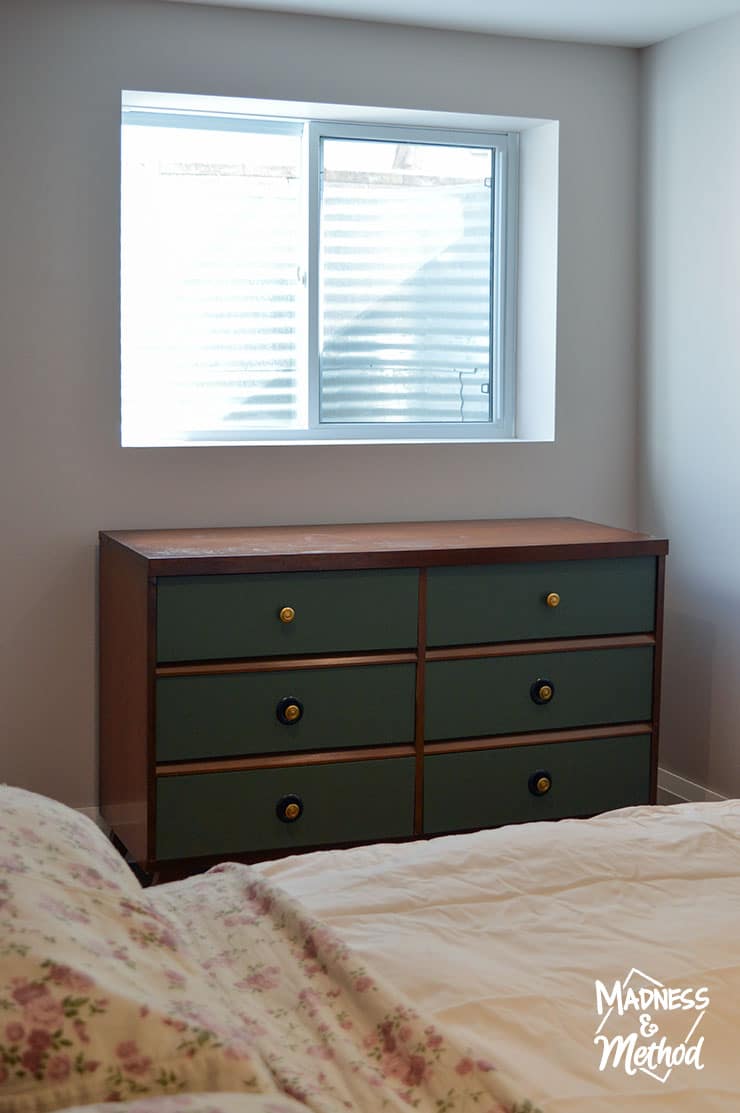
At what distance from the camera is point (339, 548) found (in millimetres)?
2920

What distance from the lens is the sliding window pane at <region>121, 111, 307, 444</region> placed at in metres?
3.46

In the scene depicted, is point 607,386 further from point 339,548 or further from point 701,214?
point 339,548

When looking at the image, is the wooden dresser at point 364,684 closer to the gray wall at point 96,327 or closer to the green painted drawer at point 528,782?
the green painted drawer at point 528,782

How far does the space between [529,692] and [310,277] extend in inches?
52.0

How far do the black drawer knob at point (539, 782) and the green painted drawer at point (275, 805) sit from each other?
311 mm

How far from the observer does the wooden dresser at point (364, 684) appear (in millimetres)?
2791

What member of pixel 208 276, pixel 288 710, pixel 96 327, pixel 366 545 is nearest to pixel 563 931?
pixel 288 710

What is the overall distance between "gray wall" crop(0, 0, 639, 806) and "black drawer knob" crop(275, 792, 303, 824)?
69cm

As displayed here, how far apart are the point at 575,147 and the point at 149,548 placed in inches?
68.8

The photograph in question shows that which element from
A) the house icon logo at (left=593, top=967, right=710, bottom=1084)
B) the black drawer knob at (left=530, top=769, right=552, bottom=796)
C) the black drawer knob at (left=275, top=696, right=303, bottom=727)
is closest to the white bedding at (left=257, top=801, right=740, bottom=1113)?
the house icon logo at (left=593, top=967, right=710, bottom=1084)

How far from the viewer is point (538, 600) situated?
307cm

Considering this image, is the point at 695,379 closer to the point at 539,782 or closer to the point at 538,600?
the point at 538,600

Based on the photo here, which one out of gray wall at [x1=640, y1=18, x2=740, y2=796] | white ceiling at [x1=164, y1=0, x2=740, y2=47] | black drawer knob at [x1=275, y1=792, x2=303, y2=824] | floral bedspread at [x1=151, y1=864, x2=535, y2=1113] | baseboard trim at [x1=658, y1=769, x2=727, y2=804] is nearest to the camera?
floral bedspread at [x1=151, y1=864, x2=535, y2=1113]

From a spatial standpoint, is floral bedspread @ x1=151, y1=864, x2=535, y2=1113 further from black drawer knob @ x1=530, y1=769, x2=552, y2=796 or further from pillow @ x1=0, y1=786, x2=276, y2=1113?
black drawer knob @ x1=530, y1=769, x2=552, y2=796
